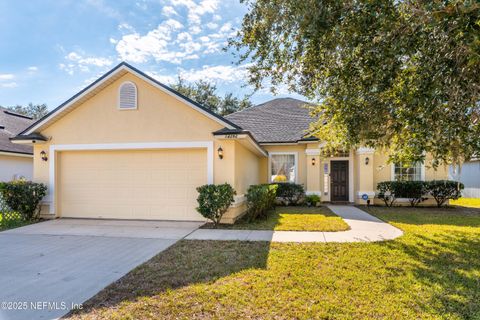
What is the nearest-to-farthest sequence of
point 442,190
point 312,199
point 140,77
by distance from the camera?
point 140,77, point 442,190, point 312,199

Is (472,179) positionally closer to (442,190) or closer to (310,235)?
(442,190)

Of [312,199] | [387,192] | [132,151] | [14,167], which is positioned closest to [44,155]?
[132,151]

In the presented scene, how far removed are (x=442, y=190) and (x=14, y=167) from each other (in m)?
22.4

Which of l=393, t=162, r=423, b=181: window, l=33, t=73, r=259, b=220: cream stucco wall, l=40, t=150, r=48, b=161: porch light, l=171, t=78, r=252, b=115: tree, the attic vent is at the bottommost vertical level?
l=393, t=162, r=423, b=181: window

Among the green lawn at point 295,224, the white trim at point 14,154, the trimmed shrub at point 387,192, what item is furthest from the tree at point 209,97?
the green lawn at point 295,224

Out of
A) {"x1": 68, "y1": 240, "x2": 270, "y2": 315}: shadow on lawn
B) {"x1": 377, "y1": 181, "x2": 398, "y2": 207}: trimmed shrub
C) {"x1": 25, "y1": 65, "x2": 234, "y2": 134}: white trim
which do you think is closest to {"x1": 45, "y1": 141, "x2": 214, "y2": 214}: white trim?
{"x1": 25, "y1": 65, "x2": 234, "y2": 134}: white trim

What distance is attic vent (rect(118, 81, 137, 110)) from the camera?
30.2 ft

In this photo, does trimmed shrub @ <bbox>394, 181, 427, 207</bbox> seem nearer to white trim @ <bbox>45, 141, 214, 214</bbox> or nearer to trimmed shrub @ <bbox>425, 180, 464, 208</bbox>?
trimmed shrub @ <bbox>425, 180, 464, 208</bbox>

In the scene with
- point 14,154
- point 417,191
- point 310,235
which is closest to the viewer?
point 310,235

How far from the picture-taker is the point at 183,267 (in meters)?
4.86

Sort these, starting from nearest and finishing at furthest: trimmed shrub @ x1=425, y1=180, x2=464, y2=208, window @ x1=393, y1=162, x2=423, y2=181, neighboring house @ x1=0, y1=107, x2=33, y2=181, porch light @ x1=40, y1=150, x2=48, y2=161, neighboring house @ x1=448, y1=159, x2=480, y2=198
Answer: porch light @ x1=40, y1=150, x2=48, y2=161, trimmed shrub @ x1=425, y1=180, x2=464, y2=208, window @ x1=393, y1=162, x2=423, y2=181, neighboring house @ x1=0, y1=107, x2=33, y2=181, neighboring house @ x1=448, y1=159, x2=480, y2=198

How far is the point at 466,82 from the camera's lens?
518cm

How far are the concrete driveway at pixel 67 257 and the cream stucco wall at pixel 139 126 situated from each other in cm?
228

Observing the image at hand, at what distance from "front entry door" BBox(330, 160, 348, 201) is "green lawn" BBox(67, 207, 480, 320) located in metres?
7.94
